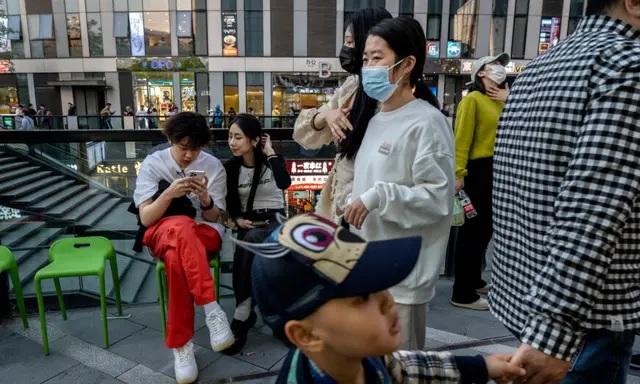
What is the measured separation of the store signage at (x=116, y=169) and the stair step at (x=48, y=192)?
0.69 m

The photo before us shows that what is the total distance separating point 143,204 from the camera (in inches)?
118

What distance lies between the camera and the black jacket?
3.46m

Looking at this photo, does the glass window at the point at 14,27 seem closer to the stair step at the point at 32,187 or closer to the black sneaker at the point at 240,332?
the stair step at the point at 32,187

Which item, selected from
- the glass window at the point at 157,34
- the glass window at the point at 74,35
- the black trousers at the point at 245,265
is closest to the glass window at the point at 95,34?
the glass window at the point at 74,35

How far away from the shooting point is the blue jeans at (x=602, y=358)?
A: 1.17 meters

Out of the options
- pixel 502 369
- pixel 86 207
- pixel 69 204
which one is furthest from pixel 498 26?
pixel 502 369

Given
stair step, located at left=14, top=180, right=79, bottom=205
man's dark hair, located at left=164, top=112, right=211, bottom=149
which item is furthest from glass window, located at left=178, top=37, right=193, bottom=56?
man's dark hair, located at left=164, top=112, right=211, bottom=149

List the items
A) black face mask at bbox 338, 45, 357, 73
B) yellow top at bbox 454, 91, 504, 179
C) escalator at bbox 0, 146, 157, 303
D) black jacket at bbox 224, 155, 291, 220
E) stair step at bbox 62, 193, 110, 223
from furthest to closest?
stair step at bbox 62, 193, 110, 223
escalator at bbox 0, 146, 157, 303
black jacket at bbox 224, 155, 291, 220
yellow top at bbox 454, 91, 504, 179
black face mask at bbox 338, 45, 357, 73

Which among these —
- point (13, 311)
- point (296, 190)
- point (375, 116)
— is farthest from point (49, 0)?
point (375, 116)

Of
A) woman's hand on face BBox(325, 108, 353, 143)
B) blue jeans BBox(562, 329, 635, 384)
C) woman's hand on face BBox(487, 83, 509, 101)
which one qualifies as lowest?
blue jeans BBox(562, 329, 635, 384)

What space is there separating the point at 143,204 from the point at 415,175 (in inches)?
A: 79.4

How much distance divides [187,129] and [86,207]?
2.62m

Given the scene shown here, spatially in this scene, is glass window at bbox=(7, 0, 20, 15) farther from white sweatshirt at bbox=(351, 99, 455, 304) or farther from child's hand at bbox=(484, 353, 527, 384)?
child's hand at bbox=(484, 353, 527, 384)

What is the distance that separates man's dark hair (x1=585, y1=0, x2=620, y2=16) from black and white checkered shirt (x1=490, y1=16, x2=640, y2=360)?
0.7 inches
